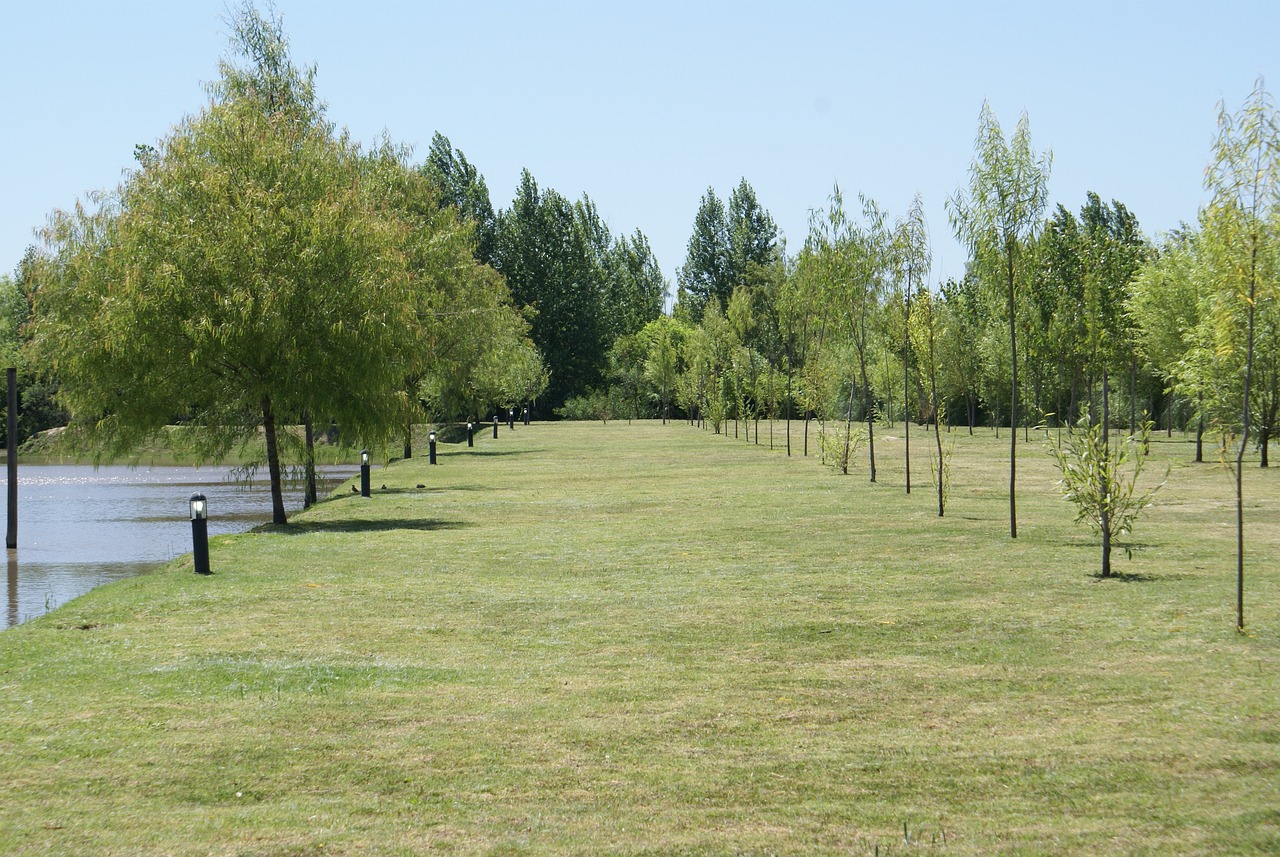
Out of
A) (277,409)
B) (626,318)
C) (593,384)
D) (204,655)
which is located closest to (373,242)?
(277,409)

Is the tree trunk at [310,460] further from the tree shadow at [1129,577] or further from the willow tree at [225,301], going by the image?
the tree shadow at [1129,577]

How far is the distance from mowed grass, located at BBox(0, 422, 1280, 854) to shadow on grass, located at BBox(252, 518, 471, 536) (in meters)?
3.35

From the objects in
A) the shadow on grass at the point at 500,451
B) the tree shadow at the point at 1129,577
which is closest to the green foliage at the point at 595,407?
the shadow on grass at the point at 500,451

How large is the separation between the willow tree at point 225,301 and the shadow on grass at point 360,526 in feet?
3.05

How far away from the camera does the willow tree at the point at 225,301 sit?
20312 millimetres

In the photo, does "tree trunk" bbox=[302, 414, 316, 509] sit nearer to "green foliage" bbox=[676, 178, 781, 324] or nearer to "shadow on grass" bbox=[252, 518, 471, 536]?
"shadow on grass" bbox=[252, 518, 471, 536]

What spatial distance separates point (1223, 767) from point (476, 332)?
3455 centimetres

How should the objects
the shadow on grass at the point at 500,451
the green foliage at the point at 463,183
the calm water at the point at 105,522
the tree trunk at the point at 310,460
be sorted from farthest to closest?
the green foliage at the point at 463,183 < the shadow on grass at the point at 500,451 < the tree trunk at the point at 310,460 < the calm water at the point at 105,522

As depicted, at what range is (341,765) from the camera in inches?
261

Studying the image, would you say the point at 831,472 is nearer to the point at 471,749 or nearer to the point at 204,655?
the point at 204,655

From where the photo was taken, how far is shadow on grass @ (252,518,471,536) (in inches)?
794

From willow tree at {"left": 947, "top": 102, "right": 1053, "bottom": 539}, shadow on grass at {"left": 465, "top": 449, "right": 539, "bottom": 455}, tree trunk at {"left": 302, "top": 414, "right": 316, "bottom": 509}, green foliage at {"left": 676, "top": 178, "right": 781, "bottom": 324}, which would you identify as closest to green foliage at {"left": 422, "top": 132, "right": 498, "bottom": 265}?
green foliage at {"left": 676, "top": 178, "right": 781, "bottom": 324}

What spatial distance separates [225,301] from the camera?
20.0 metres

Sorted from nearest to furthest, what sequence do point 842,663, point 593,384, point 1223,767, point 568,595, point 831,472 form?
point 1223,767, point 842,663, point 568,595, point 831,472, point 593,384
